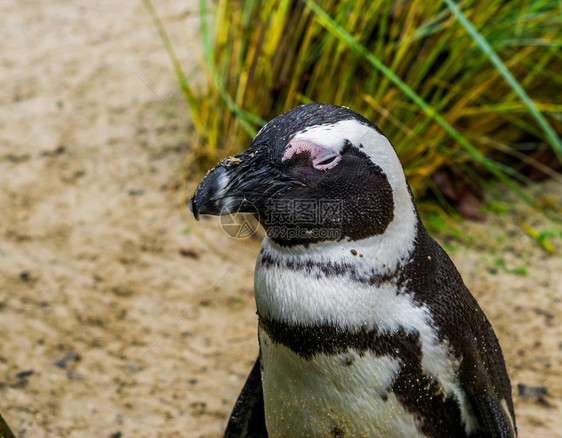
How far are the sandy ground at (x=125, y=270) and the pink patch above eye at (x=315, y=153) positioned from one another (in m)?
1.24

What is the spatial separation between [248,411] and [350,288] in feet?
2.19

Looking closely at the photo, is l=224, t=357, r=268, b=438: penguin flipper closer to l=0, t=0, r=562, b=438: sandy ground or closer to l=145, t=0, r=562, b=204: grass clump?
l=0, t=0, r=562, b=438: sandy ground

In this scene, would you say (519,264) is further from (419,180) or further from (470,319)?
(470,319)

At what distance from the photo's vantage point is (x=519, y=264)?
10.2 ft

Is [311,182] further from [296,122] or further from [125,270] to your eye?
[125,270]

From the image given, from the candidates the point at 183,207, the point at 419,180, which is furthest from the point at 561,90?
the point at 183,207

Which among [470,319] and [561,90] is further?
[561,90]

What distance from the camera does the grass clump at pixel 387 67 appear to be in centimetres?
283

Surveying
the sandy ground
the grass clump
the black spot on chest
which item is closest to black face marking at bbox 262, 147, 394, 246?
the black spot on chest

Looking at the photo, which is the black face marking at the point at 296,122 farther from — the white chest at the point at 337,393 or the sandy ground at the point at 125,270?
the sandy ground at the point at 125,270

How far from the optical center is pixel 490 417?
1.43m

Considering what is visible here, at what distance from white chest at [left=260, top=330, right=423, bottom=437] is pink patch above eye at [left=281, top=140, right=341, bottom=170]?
1.35 ft

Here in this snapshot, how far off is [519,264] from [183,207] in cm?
177

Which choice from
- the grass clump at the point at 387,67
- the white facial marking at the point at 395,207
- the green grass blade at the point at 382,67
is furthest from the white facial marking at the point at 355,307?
the grass clump at the point at 387,67
